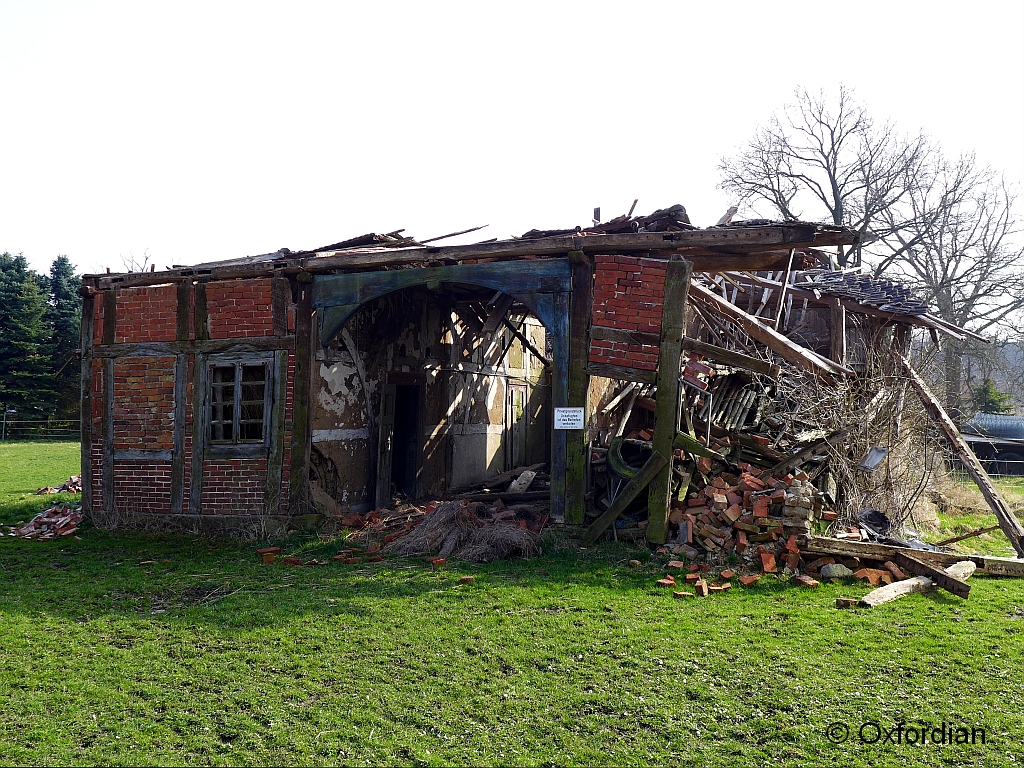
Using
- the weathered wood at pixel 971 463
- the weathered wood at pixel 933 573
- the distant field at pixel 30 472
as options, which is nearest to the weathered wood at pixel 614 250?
the weathered wood at pixel 933 573

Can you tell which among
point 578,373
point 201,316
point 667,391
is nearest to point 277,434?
point 201,316

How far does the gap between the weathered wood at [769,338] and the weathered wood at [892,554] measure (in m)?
3.24

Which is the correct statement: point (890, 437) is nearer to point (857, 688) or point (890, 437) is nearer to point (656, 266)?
point (656, 266)

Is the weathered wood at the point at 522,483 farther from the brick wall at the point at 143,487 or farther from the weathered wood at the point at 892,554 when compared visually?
the weathered wood at the point at 892,554

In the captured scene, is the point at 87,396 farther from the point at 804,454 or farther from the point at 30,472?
the point at 804,454

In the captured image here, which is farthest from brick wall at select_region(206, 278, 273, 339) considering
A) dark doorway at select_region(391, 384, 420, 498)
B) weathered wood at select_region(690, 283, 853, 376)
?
weathered wood at select_region(690, 283, 853, 376)

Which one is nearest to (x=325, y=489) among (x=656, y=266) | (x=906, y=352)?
(x=656, y=266)

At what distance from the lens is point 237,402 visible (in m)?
10.9

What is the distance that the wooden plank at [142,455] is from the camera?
1112cm

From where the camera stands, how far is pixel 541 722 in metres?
4.52

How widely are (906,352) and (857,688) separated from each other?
35.3ft

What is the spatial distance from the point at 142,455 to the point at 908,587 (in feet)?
33.9

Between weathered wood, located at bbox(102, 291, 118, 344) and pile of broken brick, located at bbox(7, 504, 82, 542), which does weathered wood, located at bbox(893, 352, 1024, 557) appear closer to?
weathered wood, located at bbox(102, 291, 118, 344)

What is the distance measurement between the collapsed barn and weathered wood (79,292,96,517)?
0.12 feet
